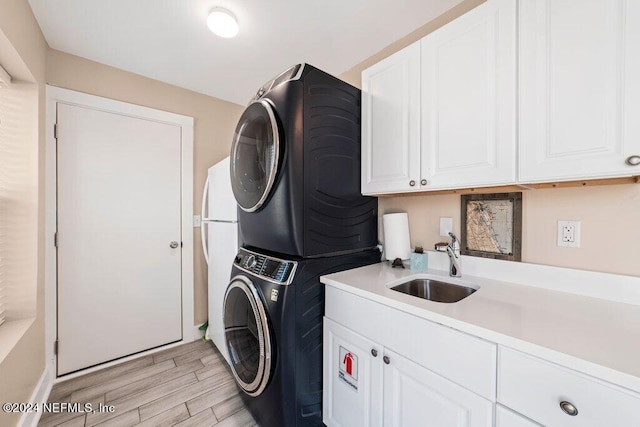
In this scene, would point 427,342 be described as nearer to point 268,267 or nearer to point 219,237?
Result: point 268,267

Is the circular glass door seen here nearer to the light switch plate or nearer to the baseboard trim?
the light switch plate

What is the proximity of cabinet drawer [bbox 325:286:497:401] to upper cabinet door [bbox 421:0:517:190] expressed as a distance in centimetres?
65

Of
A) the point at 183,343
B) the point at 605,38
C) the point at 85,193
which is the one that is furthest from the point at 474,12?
the point at 183,343

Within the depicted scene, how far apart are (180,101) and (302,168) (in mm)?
1937

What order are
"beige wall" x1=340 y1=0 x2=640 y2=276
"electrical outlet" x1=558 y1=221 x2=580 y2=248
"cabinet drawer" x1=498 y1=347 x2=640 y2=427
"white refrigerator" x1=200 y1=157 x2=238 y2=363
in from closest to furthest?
"cabinet drawer" x1=498 y1=347 x2=640 y2=427 → "beige wall" x1=340 y1=0 x2=640 y2=276 → "electrical outlet" x1=558 y1=221 x2=580 y2=248 → "white refrigerator" x1=200 y1=157 x2=238 y2=363

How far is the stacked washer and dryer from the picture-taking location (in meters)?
1.21

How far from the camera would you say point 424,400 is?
89cm

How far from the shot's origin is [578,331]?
72cm

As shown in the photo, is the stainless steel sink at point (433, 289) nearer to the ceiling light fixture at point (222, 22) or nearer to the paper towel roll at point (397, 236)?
the paper towel roll at point (397, 236)

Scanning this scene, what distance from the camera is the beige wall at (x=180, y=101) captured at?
6.21ft

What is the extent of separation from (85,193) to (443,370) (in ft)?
Result: 8.67

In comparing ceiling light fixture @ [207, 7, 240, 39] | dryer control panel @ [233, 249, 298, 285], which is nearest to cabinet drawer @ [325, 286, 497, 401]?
dryer control panel @ [233, 249, 298, 285]

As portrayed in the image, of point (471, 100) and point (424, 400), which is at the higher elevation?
point (471, 100)

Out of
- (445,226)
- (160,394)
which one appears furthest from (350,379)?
(160,394)
